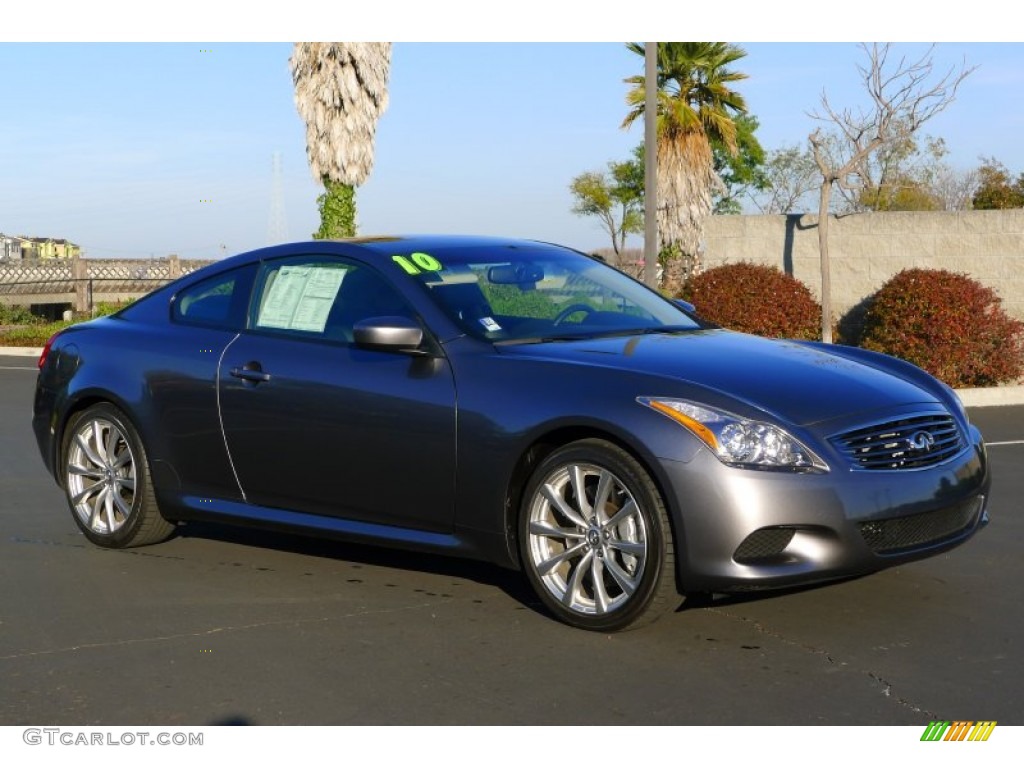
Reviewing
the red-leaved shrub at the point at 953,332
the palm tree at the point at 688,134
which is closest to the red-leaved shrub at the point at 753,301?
the red-leaved shrub at the point at 953,332

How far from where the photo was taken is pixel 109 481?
7.87 m

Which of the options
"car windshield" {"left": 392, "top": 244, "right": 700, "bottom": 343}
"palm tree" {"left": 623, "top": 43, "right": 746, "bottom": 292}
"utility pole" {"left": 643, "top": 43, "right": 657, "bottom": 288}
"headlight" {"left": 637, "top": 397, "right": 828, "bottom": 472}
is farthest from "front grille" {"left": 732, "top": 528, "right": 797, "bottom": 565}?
"palm tree" {"left": 623, "top": 43, "right": 746, "bottom": 292}

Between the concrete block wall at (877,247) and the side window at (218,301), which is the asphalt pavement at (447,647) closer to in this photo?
the side window at (218,301)

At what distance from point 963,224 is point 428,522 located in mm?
15942

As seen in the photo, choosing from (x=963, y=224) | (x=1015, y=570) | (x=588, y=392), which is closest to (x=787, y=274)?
(x=963, y=224)

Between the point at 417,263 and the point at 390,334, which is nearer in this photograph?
the point at 390,334

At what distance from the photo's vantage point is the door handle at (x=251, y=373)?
23.1 feet

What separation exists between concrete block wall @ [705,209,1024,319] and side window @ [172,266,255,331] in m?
14.6

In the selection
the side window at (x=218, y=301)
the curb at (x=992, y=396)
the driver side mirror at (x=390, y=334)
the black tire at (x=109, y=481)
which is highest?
the side window at (x=218, y=301)

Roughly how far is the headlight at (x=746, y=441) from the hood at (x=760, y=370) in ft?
0.32

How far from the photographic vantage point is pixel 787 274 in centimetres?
2220

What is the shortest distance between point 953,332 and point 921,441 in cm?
1215

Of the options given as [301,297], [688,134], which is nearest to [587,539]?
[301,297]

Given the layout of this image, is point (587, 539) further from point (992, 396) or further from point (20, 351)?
point (20, 351)
